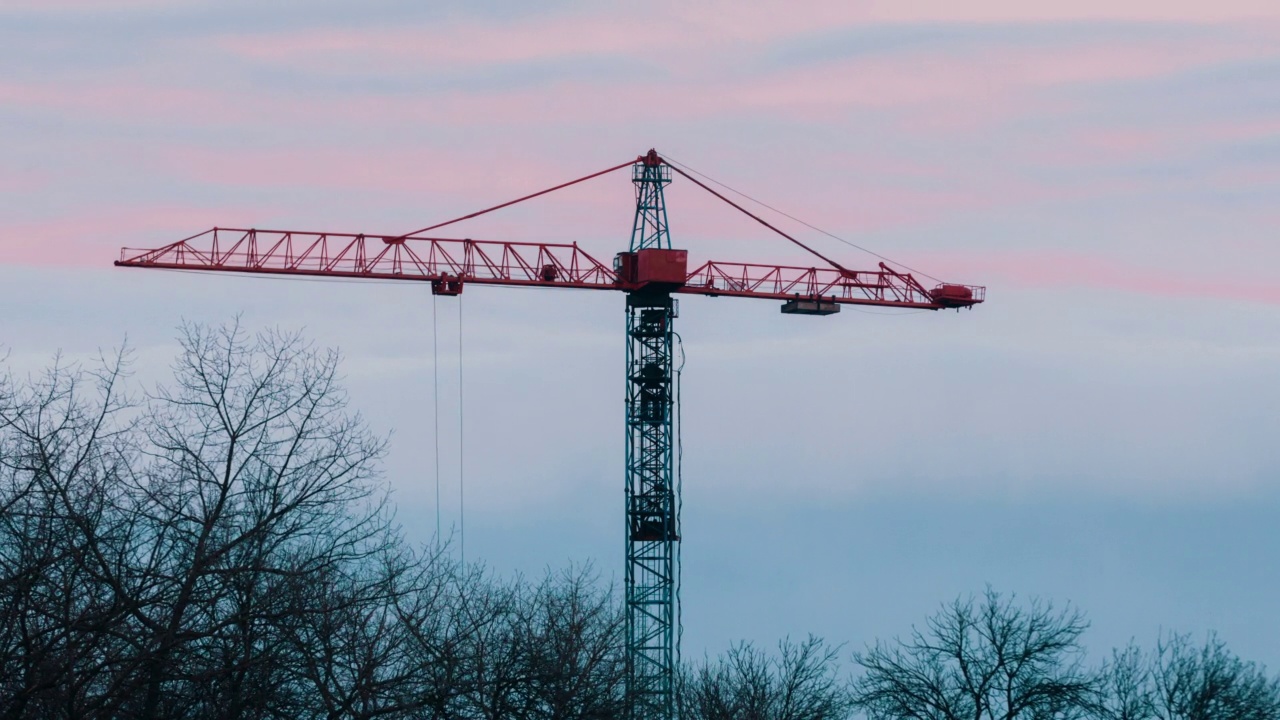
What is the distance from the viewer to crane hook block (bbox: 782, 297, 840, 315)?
86500 millimetres

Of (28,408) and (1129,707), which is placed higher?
(28,408)

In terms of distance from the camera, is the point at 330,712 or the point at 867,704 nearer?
the point at 330,712

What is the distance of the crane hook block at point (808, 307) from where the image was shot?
86.5m

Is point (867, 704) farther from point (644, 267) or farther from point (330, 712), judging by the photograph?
point (644, 267)

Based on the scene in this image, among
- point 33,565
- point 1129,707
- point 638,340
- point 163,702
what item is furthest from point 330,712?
point 638,340

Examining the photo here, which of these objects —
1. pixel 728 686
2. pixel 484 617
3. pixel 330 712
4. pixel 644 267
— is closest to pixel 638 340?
pixel 644 267

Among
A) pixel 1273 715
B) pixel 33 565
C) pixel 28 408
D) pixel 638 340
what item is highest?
pixel 638 340

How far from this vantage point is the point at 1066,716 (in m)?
51.1

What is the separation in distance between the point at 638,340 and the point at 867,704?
32.2 metres

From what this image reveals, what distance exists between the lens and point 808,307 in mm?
86750

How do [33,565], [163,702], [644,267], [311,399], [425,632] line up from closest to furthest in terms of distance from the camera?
[33,565], [163,702], [311,399], [425,632], [644,267]

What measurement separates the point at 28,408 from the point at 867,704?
30952mm

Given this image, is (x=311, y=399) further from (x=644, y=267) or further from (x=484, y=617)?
(x=644, y=267)

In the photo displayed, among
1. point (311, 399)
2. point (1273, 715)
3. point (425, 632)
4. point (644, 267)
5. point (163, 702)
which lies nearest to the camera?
point (163, 702)
